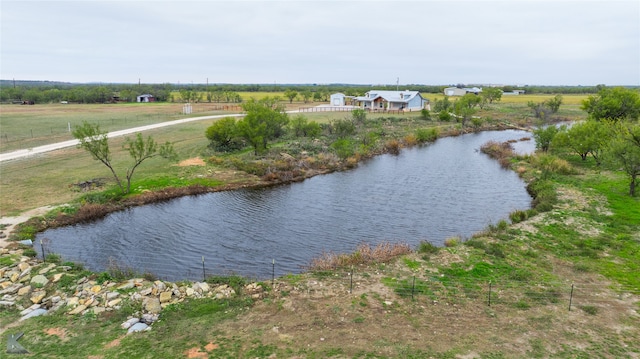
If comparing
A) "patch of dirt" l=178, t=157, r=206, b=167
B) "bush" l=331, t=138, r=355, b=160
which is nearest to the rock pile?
"patch of dirt" l=178, t=157, r=206, b=167

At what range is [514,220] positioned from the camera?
1050 inches

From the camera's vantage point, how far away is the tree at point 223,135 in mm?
46750

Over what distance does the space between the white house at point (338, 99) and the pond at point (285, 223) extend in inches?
2751

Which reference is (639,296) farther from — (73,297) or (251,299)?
(73,297)

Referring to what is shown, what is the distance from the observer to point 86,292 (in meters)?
16.8

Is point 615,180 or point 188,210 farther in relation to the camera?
point 615,180

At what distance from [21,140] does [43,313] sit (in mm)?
45352

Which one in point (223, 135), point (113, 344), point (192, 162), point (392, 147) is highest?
point (223, 135)

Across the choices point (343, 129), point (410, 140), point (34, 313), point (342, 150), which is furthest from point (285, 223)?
point (410, 140)

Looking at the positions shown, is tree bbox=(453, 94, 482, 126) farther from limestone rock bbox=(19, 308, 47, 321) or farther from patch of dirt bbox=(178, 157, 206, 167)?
limestone rock bbox=(19, 308, 47, 321)

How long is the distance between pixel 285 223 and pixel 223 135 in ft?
73.9

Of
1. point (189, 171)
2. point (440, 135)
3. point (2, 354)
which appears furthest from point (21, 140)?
point (440, 135)

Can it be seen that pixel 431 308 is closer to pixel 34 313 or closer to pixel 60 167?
pixel 34 313

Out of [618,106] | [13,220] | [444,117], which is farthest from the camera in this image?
[444,117]
